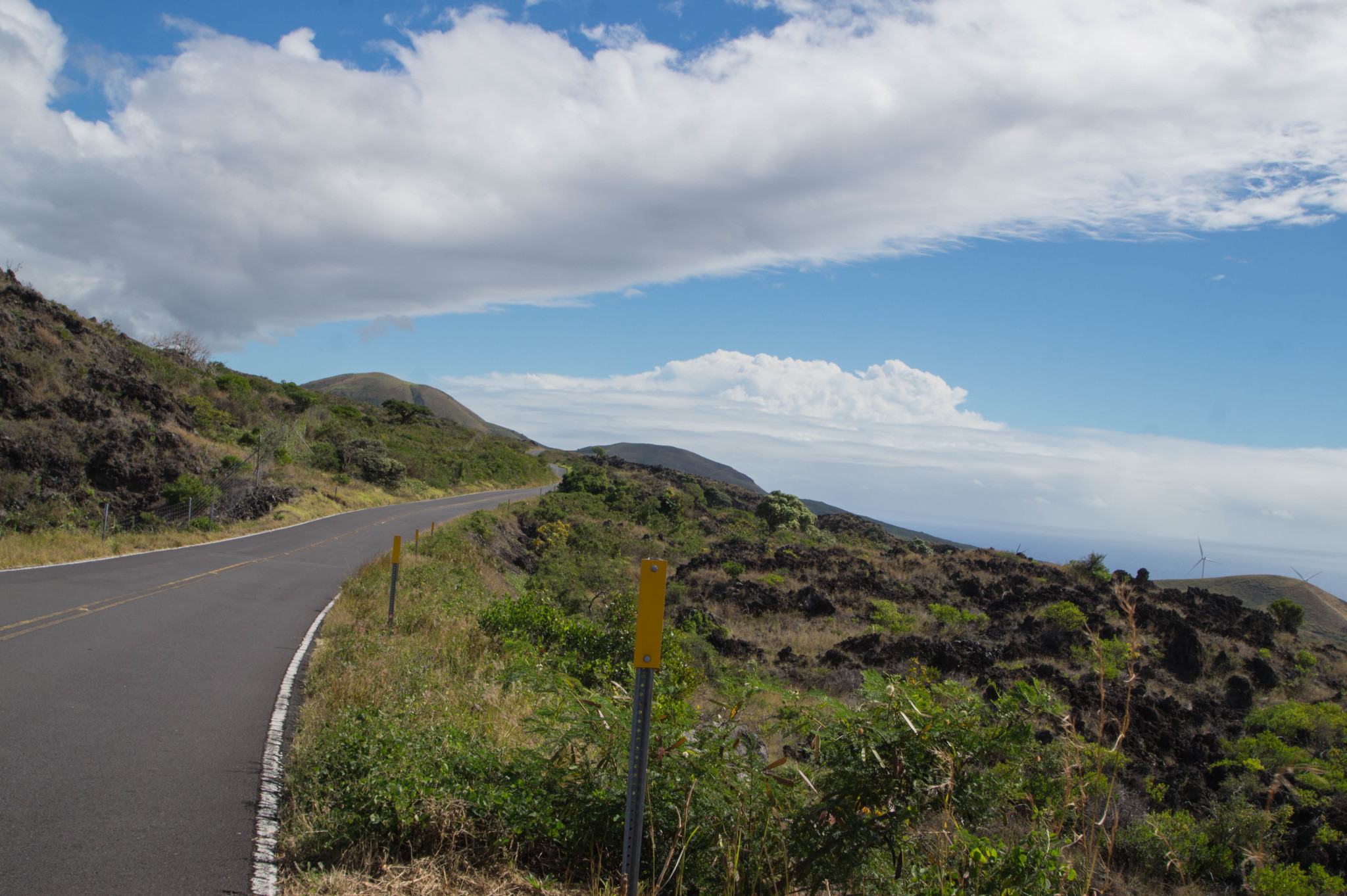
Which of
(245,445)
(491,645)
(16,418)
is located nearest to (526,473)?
(245,445)

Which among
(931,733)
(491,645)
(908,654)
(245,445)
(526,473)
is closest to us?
(931,733)

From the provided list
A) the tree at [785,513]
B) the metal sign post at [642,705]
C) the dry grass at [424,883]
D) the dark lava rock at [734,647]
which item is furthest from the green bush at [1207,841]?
the tree at [785,513]

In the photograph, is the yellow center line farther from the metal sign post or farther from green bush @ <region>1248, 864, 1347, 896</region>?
green bush @ <region>1248, 864, 1347, 896</region>

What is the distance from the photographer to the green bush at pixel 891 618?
1859cm

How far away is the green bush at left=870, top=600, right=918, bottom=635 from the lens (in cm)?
1859

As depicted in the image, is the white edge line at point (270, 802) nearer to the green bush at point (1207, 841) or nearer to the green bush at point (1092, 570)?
the green bush at point (1207, 841)

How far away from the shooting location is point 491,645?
995cm

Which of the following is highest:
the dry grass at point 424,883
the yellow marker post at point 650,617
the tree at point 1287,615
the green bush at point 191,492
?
the yellow marker post at point 650,617

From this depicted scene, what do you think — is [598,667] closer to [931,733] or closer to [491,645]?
[491,645]

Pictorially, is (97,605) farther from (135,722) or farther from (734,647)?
(734,647)

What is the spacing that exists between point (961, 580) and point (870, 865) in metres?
22.3

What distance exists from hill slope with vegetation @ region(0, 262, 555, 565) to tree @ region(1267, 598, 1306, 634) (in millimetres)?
31942

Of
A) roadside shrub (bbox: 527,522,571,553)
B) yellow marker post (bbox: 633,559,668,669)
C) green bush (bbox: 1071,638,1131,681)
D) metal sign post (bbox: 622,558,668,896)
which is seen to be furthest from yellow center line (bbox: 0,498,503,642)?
green bush (bbox: 1071,638,1131,681)

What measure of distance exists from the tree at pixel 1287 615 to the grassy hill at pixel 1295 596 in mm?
3301
